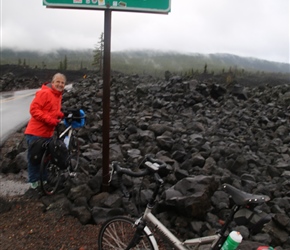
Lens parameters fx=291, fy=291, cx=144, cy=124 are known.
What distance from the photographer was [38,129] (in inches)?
187

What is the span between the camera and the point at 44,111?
4.67 m

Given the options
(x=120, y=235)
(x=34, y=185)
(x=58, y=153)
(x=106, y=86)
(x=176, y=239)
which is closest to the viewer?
(x=176, y=239)

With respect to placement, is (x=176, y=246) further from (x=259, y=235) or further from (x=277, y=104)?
(x=277, y=104)

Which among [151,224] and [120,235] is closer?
[151,224]

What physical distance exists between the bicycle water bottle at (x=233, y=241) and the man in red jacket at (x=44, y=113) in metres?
3.24

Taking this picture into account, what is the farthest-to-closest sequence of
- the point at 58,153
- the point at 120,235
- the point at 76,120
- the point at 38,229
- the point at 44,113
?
the point at 76,120
the point at 58,153
the point at 44,113
the point at 38,229
the point at 120,235

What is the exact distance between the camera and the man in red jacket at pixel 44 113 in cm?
456

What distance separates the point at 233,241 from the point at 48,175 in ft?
11.3

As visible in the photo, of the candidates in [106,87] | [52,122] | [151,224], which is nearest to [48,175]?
[52,122]

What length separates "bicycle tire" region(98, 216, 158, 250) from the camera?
311cm

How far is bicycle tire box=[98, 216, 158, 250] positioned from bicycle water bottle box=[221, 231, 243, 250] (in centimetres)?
80

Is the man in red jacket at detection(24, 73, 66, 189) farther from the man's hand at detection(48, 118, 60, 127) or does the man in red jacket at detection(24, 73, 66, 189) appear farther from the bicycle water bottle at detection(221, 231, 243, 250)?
the bicycle water bottle at detection(221, 231, 243, 250)

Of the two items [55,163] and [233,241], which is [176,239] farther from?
[55,163]

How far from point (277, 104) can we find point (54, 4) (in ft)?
39.4
